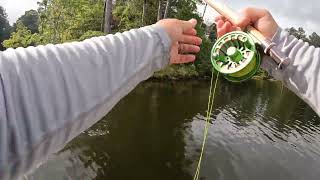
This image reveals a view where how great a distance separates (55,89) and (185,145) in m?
12.0

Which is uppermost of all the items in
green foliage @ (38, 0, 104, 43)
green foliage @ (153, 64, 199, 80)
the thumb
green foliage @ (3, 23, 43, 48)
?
the thumb

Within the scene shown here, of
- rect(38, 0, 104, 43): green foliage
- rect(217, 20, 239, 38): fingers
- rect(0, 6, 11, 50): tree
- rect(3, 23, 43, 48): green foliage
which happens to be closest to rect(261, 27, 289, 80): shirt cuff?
rect(217, 20, 239, 38): fingers

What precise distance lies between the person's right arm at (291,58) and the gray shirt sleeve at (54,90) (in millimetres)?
866

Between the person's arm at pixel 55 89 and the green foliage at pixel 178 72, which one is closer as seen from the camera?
the person's arm at pixel 55 89

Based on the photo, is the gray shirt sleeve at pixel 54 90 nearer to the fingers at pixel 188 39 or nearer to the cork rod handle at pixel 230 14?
the fingers at pixel 188 39

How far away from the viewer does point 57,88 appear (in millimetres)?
895

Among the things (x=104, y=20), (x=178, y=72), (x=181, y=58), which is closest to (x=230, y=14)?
(x=181, y=58)

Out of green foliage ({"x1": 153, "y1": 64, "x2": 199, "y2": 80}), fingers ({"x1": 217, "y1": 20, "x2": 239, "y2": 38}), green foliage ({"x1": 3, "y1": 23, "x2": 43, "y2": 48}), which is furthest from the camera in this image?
green foliage ({"x1": 3, "y1": 23, "x2": 43, "y2": 48})

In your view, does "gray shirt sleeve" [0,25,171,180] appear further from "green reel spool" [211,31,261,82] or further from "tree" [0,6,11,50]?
"tree" [0,6,11,50]

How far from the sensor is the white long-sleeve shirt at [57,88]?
2.76ft

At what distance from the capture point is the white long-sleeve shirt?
0.84 meters

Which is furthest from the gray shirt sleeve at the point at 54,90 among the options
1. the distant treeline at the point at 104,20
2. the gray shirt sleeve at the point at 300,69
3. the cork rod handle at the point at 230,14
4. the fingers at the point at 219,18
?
the distant treeline at the point at 104,20

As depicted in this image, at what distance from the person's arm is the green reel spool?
2.90 feet

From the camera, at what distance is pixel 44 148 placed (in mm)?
932
